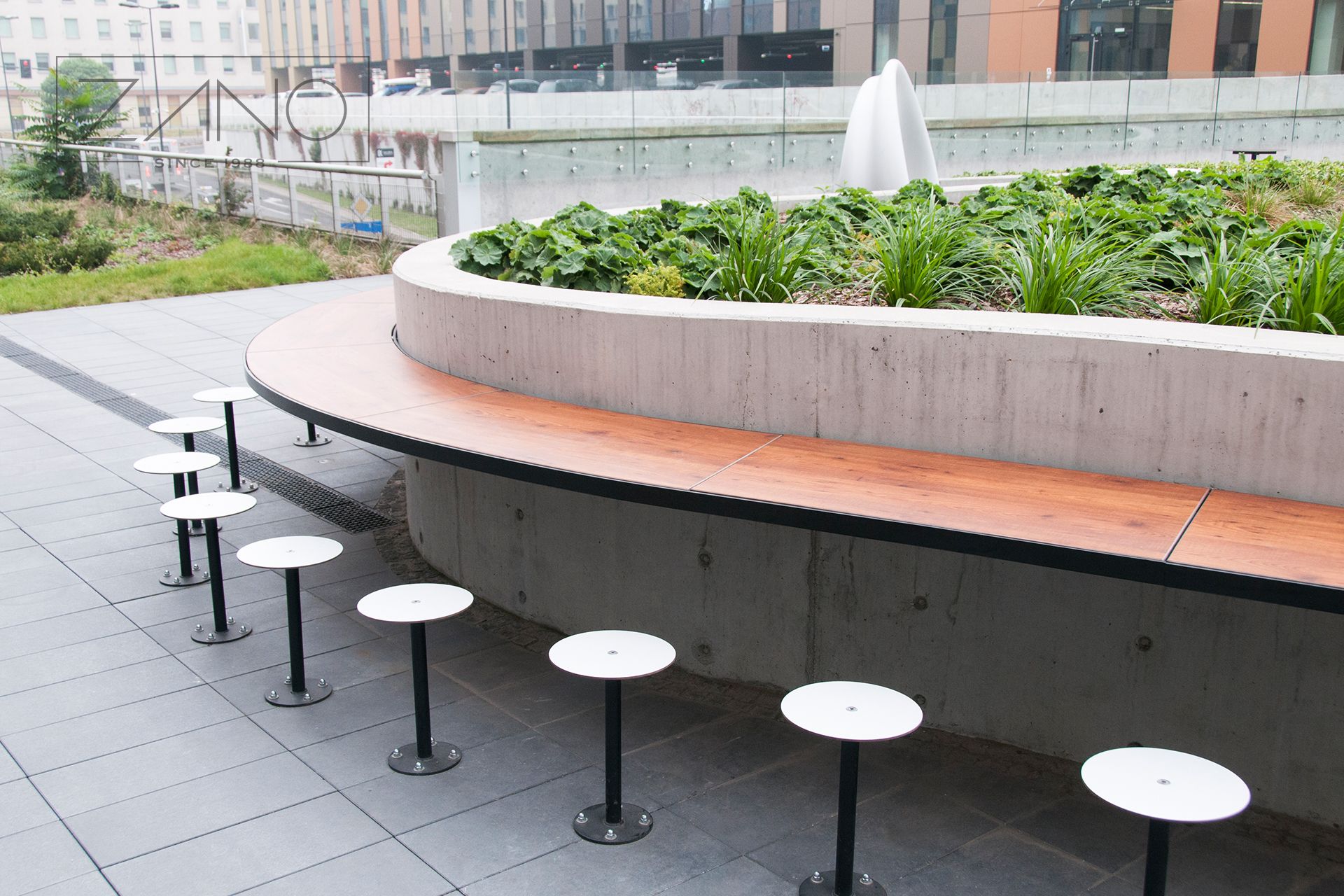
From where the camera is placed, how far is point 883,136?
12.5m

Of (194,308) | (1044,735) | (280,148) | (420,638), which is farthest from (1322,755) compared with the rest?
(280,148)

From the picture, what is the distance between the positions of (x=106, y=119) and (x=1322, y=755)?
30.0 metres

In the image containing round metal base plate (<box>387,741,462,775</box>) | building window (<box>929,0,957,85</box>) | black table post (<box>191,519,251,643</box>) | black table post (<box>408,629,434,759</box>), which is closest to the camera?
black table post (<box>408,629,434,759</box>)

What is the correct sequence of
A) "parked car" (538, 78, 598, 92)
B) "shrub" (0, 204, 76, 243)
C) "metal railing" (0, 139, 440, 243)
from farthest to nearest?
"parked car" (538, 78, 598, 92)
"shrub" (0, 204, 76, 243)
"metal railing" (0, 139, 440, 243)

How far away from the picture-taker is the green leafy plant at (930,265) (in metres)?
5.49

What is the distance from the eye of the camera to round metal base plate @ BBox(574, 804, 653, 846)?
13.7ft

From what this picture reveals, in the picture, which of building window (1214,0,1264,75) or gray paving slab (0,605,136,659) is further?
building window (1214,0,1264,75)

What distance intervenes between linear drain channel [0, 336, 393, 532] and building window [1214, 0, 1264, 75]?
32.5 meters

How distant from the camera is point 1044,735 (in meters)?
4.71

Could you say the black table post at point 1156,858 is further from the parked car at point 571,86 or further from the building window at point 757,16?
the building window at point 757,16

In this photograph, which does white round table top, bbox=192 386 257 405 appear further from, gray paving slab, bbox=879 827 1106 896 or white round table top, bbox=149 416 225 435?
gray paving slab, bbox=879 827 1106 896

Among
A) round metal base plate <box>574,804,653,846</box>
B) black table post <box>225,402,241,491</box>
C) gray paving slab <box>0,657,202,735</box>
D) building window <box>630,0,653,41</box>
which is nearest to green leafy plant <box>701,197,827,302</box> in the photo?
round metal base plate <box>574,804,653,846</box>

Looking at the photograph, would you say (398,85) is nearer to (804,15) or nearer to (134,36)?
(804,15)

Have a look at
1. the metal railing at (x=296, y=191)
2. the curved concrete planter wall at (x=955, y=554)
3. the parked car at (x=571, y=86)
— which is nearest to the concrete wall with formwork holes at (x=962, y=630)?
the curved concrete planter wall at (x=955, y=554)
